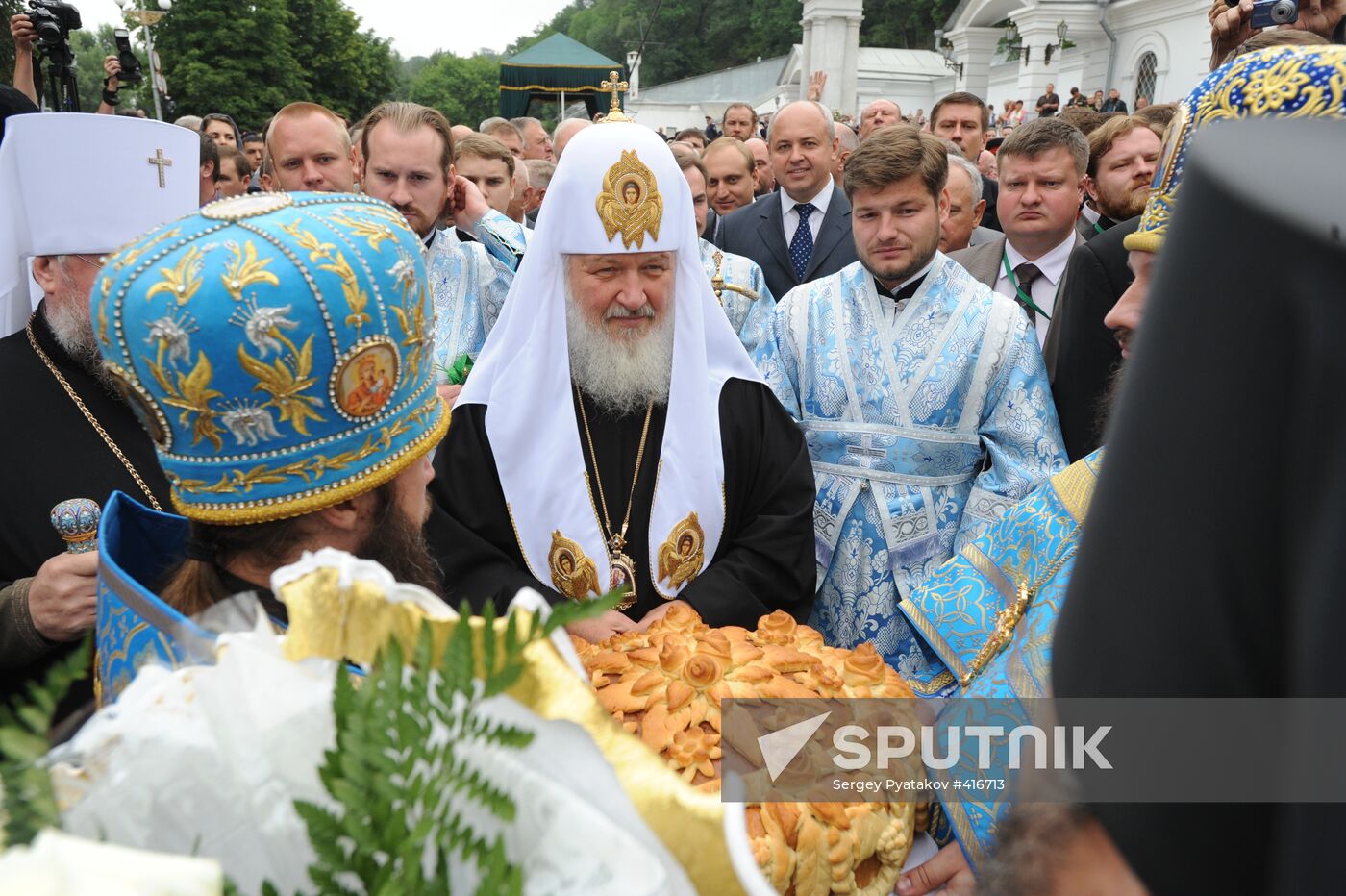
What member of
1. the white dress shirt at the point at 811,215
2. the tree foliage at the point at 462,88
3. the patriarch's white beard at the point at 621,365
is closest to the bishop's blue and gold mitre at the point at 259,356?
the patriarch's white beard at the point at 621,365

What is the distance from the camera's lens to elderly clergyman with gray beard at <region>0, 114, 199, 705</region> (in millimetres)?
2326

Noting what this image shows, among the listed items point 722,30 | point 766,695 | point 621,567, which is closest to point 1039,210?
point 621,567

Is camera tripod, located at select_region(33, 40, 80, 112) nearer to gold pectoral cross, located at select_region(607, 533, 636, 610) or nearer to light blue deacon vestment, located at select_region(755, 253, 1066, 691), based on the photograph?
gold pectoral cross, located at select_region(607, 533, 636, 610)

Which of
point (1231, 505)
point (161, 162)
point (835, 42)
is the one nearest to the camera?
point (1231, 505)

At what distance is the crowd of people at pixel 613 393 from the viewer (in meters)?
1.52

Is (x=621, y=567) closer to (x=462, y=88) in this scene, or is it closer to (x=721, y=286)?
(x=721, y=286)

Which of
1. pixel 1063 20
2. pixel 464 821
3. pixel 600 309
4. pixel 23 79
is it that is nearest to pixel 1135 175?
pixel 600 309

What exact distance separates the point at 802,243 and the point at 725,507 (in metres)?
3.87

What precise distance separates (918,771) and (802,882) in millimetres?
467

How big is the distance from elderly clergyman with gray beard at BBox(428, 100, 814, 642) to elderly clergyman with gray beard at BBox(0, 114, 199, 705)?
98 cm

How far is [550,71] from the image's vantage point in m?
41.6

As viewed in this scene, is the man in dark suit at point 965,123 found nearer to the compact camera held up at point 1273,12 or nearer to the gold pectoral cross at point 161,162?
the compact camera held up at point 1273,12

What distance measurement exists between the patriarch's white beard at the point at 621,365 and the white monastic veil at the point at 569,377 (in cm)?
7

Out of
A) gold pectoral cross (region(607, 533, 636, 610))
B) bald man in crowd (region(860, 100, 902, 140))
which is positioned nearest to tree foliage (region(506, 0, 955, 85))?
bald man in crowd (region(860, 100, 902, 140))
